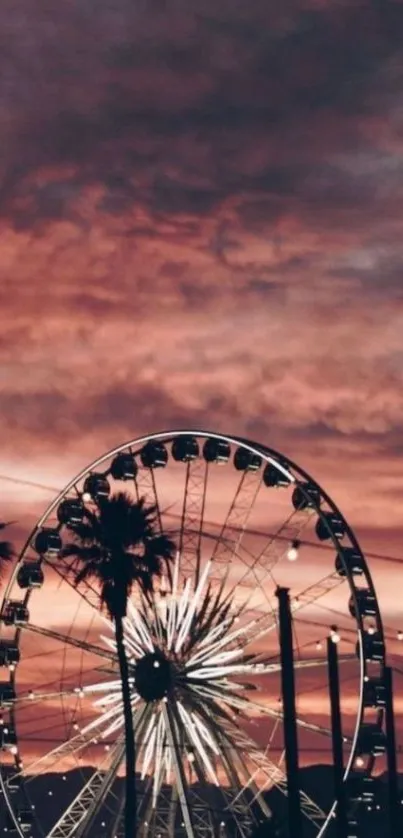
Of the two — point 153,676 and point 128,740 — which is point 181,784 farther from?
point 153,676

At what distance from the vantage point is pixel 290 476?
289ft

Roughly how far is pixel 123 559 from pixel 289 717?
2018cm

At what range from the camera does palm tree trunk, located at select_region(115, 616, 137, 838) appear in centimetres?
8250

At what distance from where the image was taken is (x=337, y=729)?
2891 inches

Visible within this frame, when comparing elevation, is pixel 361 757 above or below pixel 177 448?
below

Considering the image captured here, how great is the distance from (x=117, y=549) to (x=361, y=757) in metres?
13.6

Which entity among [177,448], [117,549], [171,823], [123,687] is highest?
[177,448]

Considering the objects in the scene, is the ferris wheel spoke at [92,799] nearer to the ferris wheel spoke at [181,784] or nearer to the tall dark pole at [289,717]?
the ferris wheel spoke at [181,784]

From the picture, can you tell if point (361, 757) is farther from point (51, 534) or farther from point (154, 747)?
point (51, 534)

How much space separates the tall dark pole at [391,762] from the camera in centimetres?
7831

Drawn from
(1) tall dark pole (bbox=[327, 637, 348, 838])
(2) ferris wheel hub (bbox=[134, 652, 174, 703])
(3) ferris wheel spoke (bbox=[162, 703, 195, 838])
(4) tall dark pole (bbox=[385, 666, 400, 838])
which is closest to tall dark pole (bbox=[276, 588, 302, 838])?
(1) tall dark pole (bbox=[327, 637, 348, 838])

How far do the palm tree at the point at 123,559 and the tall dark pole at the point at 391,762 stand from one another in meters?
10.5

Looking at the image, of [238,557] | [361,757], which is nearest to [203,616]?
[238,557]

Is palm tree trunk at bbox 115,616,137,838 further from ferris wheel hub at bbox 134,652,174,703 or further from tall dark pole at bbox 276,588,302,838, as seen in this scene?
tall dark pole at bbox 276,588,302,838
